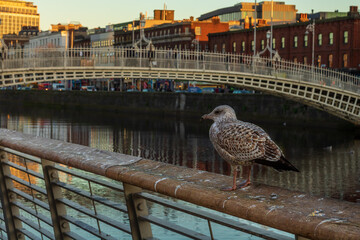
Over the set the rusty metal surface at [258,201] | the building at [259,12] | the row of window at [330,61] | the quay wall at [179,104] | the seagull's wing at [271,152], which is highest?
the building at [259,12]

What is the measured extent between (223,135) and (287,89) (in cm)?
4169

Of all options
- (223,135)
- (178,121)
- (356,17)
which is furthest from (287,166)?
(356,17)

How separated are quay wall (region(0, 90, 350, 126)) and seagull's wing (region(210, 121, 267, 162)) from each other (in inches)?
1689

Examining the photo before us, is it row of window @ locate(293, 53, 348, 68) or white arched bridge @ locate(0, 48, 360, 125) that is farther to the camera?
row of window @ locate(293, 53, 348, 68)

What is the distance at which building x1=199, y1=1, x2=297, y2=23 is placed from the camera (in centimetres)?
10800

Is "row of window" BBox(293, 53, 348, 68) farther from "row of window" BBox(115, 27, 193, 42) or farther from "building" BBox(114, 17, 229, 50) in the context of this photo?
"row of window" BBox(115, 27, 193, 42)

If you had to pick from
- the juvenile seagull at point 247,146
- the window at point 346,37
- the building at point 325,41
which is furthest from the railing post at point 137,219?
the window at point 346,37

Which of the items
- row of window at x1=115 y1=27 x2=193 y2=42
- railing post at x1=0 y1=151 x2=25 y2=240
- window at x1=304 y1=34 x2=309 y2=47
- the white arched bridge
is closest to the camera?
railing post at x1=0 y1=151 x2=25 y2=240

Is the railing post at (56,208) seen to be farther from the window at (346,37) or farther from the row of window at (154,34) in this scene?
the row of window at (154,34)

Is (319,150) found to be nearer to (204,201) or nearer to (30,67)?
(30,67)

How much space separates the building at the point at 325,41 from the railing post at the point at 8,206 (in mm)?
50400

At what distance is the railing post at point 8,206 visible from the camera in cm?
421

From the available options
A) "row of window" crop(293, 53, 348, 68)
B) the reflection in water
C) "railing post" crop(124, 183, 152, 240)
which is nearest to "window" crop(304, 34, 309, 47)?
"row of window" crop(293, 53, 348, 68)

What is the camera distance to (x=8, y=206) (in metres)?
4.25
